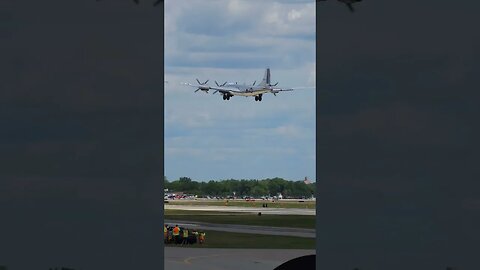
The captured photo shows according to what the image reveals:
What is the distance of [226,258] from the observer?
2126 inches

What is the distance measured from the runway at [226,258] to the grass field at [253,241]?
3720mm

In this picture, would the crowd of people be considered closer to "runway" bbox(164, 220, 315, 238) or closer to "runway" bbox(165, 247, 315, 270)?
"runway" bbox(165, 247, 315, 270)

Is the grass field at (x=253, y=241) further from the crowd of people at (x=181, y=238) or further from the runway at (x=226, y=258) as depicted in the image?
the runway at (x=226, y=258)

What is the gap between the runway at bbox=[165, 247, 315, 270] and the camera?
48750mm

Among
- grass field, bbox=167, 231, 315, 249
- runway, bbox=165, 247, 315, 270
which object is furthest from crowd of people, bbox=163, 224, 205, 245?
runway, bbox=165, 247, 315, 270

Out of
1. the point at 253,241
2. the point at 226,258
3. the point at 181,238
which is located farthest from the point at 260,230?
the point at 226,258

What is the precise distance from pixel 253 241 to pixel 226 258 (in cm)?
1743

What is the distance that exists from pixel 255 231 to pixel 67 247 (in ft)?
208

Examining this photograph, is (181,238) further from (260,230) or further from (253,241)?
(260,230)

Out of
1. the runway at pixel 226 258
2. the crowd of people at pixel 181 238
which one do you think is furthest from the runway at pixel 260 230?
the runway at pixel 226 258

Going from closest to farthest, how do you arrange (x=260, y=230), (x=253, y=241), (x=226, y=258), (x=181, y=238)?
(x=226, y=258) < (x=181, y=238) < (x=253, y=241) < (x=260, y=230)

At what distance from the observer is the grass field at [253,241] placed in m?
66.0
